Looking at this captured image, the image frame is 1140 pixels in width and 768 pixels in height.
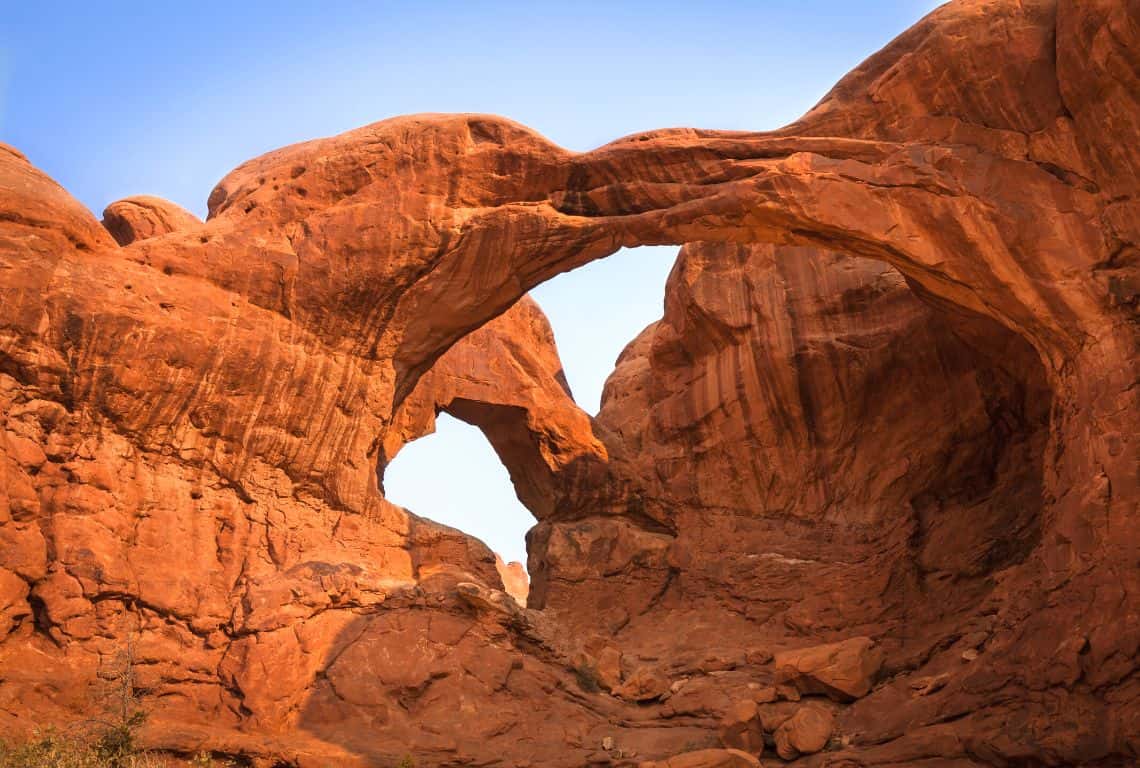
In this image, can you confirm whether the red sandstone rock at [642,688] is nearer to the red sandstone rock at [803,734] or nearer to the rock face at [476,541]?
the rock face at [476,541]

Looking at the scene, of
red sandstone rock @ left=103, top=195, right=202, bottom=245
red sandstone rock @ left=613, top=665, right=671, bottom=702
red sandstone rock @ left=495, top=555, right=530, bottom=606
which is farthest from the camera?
red sandstone rock @ left=495, top=555, right=530, bottom=606

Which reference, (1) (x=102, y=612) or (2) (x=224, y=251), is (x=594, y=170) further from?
(1) (x=102, y=612)

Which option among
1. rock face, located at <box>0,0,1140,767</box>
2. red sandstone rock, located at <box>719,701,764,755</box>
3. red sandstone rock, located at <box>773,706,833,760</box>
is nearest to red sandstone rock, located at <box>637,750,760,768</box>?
rock face, located at <box>0,0,1140,767</box>

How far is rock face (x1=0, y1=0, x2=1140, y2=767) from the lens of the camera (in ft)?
47.1

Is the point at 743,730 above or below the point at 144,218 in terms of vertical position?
below

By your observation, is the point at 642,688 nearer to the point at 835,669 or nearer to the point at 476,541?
the point at 835,669

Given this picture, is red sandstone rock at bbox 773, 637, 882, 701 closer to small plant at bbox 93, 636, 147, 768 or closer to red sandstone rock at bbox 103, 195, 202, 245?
small plant at bbox 93, 636, 147, 768

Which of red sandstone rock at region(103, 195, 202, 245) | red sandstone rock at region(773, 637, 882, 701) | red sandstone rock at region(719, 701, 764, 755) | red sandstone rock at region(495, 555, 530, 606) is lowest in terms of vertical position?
red sandstone rock at region(495, 555, 530, 606)

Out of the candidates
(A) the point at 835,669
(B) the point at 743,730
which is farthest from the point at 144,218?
(A) the point at 835,669

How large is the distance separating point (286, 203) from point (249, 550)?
5.58 m

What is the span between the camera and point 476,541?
19.5m

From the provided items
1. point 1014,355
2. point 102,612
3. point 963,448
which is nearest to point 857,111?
point 1014,355

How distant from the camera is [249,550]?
1627 cm

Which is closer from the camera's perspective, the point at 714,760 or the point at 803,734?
the point at 714,760
